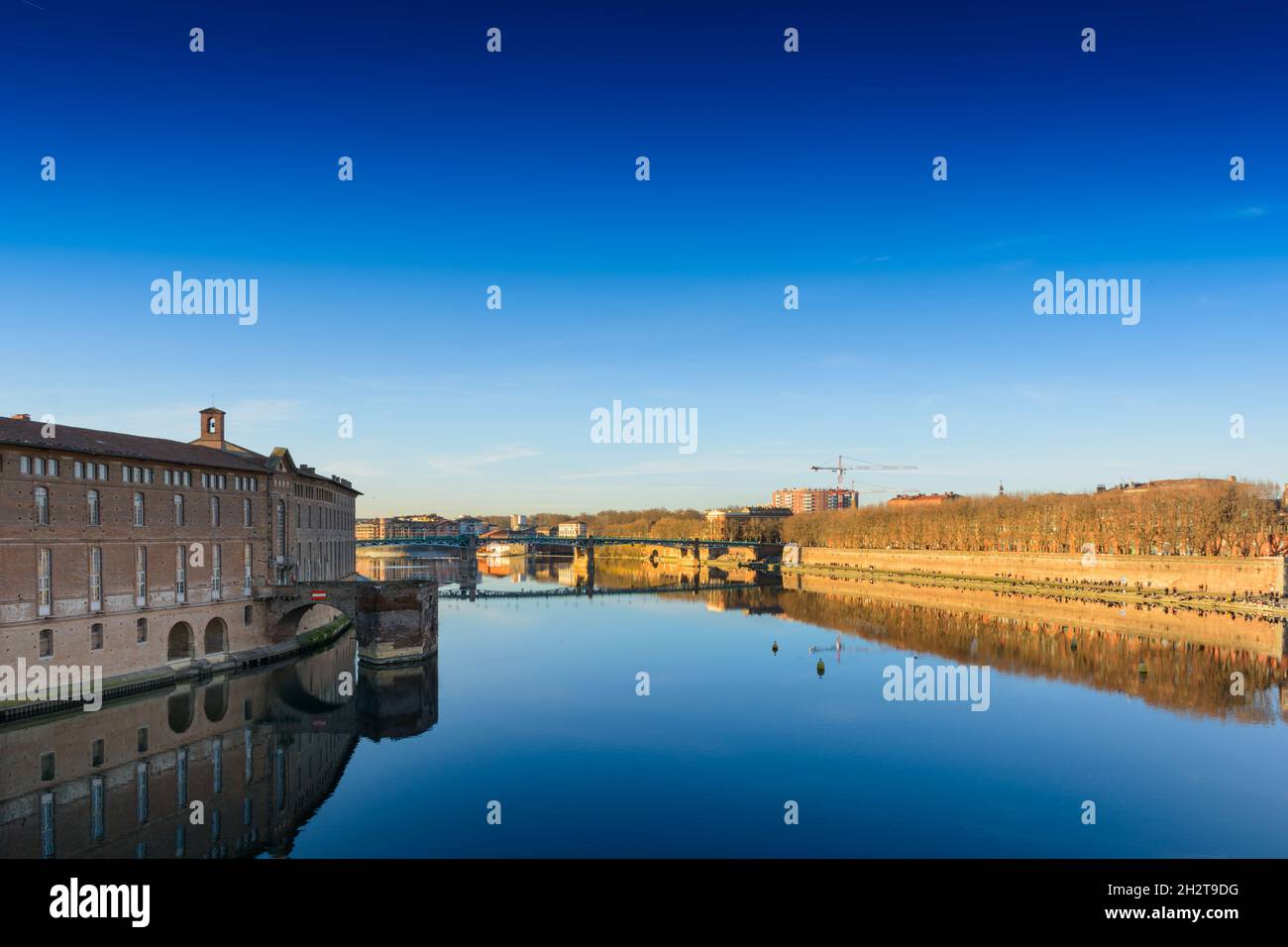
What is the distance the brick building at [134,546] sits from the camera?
33406 mm

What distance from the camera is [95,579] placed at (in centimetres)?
3656

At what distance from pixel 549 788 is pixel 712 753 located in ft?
22.4

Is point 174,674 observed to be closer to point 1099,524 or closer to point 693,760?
point 693,760

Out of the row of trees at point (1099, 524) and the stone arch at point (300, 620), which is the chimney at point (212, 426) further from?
the row of trees at point (1099, 524)

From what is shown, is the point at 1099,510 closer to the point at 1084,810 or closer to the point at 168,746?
the point at 1084,810

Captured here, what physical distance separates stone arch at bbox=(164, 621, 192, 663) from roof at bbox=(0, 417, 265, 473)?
28.5 feet

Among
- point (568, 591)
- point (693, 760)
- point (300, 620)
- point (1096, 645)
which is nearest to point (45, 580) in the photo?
point (300, 620)

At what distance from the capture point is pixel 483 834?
74.8 feet

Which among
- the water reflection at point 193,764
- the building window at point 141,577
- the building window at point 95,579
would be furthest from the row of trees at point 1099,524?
the building window at point 95,579

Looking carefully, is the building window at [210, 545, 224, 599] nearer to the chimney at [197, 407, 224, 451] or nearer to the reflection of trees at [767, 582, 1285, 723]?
the chimney at [197, 407, 224, 451]

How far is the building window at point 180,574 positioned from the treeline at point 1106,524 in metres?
86.4

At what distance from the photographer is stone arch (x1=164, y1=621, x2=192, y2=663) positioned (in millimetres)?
42719

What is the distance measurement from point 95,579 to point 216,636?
30.3 ft
